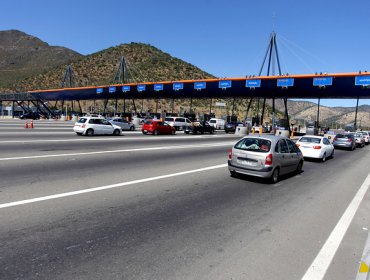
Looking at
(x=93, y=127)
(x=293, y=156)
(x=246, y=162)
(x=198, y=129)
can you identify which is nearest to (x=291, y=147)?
(x=293, y=156)

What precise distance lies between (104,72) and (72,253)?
129865 millimetres

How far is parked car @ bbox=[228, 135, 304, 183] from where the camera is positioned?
10.3 metres

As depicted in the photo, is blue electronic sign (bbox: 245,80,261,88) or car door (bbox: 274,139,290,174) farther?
blue electronic sign (bbox: 245,80,261,88)

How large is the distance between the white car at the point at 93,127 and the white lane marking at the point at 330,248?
73.8ft

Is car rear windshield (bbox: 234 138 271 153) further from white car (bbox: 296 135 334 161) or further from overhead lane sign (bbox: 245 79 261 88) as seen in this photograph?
overhead lane sign (bbox: 245 79 261 88)

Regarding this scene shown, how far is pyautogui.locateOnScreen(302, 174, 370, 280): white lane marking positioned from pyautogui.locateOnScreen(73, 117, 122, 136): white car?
22502mm

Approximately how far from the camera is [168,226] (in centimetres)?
593

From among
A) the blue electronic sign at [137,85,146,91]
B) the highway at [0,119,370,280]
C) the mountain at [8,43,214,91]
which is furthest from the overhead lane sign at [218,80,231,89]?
the mountain at [8,43,214,91]

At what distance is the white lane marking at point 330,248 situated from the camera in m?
4.47

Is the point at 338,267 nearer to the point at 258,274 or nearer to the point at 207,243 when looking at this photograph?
the point at 258,274

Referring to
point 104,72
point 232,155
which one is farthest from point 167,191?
point 104,72

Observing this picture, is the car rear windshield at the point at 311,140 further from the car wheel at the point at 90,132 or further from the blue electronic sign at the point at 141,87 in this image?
the blue electronic sign at the point at 141,87

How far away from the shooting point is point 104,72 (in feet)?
419

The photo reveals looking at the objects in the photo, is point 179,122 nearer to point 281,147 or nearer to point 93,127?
point 93,127
